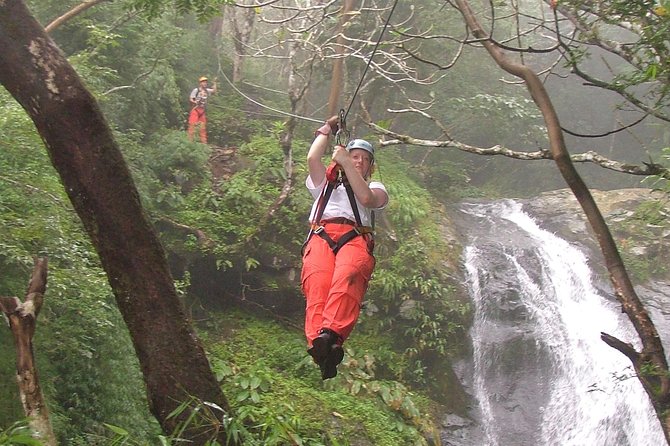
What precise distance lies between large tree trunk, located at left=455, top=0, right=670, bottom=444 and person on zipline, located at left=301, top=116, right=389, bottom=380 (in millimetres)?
1491

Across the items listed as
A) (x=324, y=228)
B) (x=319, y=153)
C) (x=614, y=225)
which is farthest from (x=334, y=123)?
(x=614, y=225)

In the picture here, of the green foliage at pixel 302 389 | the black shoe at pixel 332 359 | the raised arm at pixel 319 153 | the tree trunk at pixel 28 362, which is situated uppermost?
the raised arm at pixel 319 153

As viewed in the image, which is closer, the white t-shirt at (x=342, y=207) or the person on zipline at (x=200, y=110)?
the white t-shirt at (x=342, y=207)

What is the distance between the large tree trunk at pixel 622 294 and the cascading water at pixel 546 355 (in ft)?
19.3

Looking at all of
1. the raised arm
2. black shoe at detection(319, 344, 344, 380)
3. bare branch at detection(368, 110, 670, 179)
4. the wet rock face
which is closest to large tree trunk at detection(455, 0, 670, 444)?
bare branch at detection(368, 110, 670, 179)

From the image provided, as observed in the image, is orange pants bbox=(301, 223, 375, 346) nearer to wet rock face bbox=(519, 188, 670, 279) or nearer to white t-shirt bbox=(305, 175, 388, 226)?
white t-shirt bbox=(305, 175, 388, 226)

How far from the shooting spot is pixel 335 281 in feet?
A: 13.1

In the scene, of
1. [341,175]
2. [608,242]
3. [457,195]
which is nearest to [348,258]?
[341,175]

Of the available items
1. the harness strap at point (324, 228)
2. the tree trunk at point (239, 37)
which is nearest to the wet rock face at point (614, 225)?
the tree trunk at point (239, 37)

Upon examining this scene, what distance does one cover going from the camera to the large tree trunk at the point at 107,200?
11.8 feet

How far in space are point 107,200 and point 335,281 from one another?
143 centimetres

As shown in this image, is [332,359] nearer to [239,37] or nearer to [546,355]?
[546,355]

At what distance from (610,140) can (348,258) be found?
19.1m

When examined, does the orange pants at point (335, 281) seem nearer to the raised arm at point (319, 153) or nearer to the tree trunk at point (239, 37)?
the raised arm at point (319, 153)
